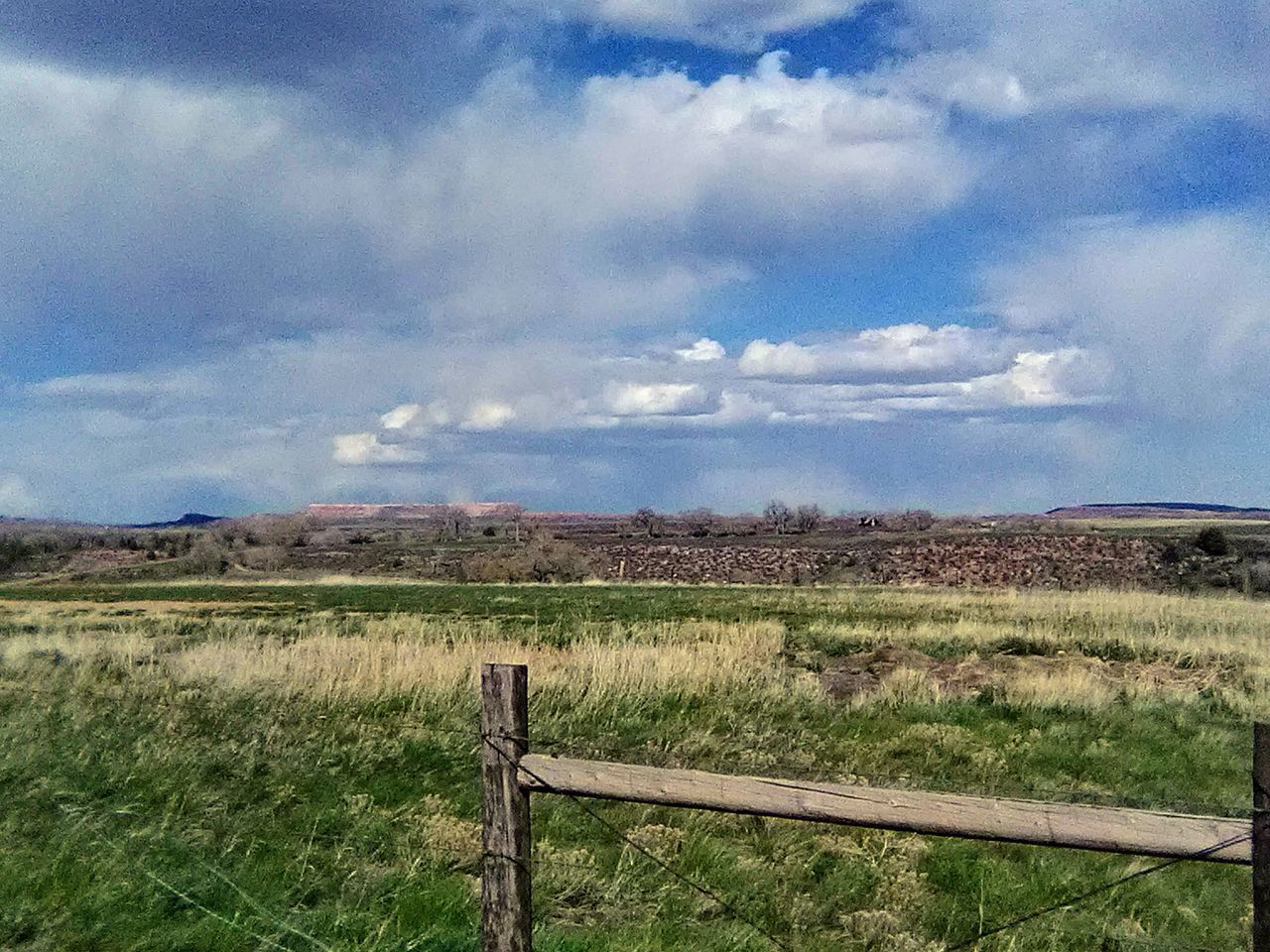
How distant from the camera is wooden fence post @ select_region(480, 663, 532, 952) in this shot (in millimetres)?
4988

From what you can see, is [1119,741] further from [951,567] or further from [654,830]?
[951,567]

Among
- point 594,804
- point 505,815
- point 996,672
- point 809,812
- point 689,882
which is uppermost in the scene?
point 809,812

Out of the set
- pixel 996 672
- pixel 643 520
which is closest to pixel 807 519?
pixel 643 520

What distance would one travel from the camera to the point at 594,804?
9.82 meters

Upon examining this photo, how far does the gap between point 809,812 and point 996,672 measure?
53.3 feet

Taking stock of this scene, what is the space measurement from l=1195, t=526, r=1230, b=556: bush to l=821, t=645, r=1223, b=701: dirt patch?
154 ft

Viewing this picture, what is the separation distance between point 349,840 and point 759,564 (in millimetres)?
69430

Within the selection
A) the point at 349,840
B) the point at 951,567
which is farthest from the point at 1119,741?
the point at 951,567

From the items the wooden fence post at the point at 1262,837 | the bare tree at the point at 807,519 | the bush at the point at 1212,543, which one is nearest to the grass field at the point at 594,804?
the wooden fence post at the point at 1262,837

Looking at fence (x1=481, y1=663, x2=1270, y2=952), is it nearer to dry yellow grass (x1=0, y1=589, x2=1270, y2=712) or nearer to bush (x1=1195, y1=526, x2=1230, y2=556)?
dry yellow grass (x1=0, y1=589, x2=1270, y2=712)

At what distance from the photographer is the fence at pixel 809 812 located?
3805 millimetres

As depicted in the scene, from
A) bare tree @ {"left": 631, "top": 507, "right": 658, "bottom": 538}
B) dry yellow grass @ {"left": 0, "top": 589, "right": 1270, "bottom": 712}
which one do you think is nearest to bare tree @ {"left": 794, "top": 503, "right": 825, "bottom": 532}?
bare tree @ {"left": 631, "top": 507, "right": 658, "bottom": 538}

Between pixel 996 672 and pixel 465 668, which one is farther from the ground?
pixel 465 668

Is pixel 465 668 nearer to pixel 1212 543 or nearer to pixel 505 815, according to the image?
pixel 505 815
